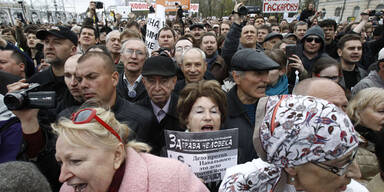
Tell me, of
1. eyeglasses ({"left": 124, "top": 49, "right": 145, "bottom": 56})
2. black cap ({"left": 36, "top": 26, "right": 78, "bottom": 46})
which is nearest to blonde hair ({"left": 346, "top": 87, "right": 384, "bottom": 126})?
eyeglasses ({"left": 124, "top": 49, "right": 145, "bottom": 56})

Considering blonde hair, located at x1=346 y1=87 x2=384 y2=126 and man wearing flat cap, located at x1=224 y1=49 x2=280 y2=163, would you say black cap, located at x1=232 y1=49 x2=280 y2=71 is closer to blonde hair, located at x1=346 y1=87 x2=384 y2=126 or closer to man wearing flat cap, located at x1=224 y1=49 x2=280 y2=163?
man wearing flat cap, located at x1=224 y1=49 x2=280 y2=163

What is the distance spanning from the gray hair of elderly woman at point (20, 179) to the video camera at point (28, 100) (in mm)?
682

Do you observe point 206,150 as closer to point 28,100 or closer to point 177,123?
point 177,123

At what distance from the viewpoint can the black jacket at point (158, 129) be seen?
232cm

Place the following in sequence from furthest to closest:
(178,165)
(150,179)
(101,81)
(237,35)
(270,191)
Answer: (237,35), (101,81), (178,165), (150,179), (270,191)

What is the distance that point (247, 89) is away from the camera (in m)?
2.42

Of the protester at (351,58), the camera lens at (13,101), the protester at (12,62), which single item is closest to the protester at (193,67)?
the camera lens at (13,101)

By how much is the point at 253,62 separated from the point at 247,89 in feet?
0.92

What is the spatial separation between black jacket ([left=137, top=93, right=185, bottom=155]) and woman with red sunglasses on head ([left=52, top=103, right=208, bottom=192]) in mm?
829

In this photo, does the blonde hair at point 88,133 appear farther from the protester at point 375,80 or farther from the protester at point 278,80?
the protester at point 375,80

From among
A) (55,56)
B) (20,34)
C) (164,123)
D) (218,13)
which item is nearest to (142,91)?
(164,123)

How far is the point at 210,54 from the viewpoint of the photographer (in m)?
4.82

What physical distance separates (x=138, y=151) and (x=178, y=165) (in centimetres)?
31

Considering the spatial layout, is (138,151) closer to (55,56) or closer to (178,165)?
(178,165)
